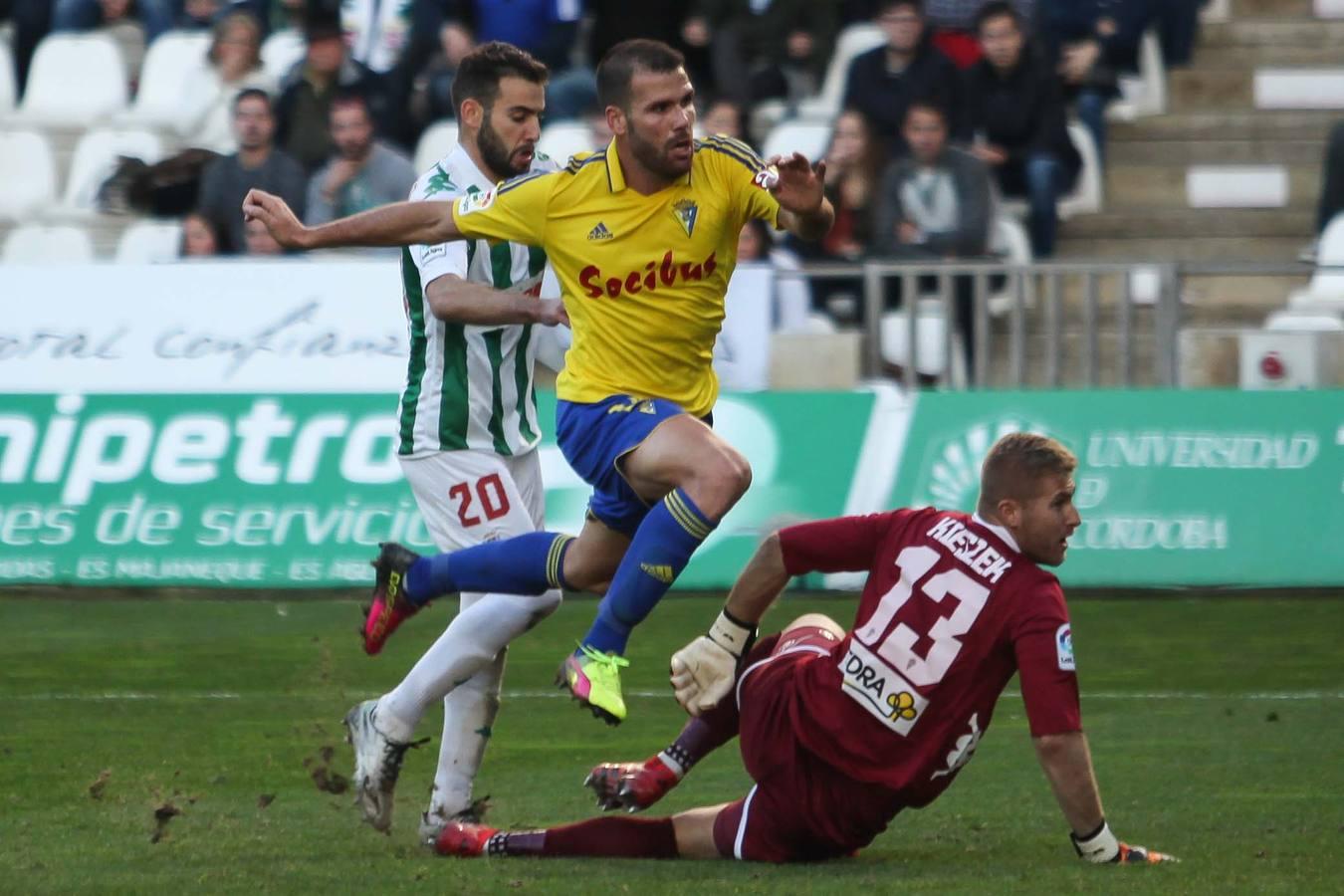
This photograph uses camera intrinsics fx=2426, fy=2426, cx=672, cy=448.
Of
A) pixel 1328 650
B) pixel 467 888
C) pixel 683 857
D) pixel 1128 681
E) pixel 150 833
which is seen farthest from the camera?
pixel 1328 650

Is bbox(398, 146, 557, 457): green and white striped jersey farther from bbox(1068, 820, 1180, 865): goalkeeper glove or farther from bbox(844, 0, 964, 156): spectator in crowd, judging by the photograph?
bbox(844, 0, 964, 156): spectator in crowd

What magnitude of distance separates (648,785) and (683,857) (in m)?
0.24

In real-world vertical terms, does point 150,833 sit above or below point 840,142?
above

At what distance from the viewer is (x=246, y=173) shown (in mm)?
14430

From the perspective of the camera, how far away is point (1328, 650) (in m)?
10.6

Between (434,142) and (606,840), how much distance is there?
9947 mm

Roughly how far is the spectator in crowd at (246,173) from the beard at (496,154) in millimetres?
7210

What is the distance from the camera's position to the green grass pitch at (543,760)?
20.2 feet

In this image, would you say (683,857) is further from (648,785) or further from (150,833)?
(150,833)

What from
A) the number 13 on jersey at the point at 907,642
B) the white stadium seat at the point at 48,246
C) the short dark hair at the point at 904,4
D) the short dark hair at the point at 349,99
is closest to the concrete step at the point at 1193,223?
the short dark hair at the point at 904,4

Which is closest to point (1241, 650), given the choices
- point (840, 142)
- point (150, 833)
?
point (840, 142)

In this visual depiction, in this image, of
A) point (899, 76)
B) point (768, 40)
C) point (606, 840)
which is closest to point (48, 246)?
point (768, 40)

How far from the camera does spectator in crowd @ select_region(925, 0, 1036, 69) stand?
50.7 feet

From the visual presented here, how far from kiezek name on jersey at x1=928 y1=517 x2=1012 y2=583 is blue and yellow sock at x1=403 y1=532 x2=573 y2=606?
1176mm
